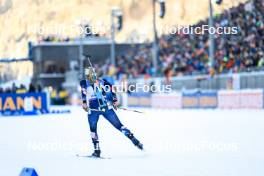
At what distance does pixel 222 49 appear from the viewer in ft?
127

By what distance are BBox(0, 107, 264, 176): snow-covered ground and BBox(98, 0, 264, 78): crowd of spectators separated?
45.9ft

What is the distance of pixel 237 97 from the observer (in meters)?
33.0

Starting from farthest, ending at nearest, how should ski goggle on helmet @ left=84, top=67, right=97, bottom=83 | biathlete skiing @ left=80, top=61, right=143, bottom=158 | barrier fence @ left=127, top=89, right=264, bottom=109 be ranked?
barrier fence @ left=127, top=89, right=264, bottom=109
biathlete skiing @ left=80, top=61, right=143, bottom=158
ski goggle on helmet @ left=84, top=67, right=97, bottom=83

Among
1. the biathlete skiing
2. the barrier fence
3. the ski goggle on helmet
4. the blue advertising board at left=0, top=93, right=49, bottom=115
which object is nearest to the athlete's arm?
the biathlete skiing

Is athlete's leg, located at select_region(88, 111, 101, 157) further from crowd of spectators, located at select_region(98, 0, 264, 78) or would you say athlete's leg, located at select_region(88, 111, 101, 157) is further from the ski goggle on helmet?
crowd of spectators, located at select_region(98, 0, 264, 78)

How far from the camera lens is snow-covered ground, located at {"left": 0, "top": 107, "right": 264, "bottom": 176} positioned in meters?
10.9

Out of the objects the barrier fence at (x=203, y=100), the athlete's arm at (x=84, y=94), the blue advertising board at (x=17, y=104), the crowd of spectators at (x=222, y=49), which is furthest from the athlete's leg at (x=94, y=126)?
the blue advertising board at (x=17, y=104)

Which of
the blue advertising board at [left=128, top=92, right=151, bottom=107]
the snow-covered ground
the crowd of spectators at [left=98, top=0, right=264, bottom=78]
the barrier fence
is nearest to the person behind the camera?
the snow-covered ground

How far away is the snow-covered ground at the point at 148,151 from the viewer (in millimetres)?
10875

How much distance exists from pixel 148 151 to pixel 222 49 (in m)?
25.3

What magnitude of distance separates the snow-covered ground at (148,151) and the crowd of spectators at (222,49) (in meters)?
14.0

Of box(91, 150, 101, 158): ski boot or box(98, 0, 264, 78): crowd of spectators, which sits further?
box(98, 0, 264, 78): crowd of spectators

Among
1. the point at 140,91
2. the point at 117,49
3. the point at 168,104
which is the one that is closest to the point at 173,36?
the point at 140,91

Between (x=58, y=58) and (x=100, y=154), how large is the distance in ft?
194
